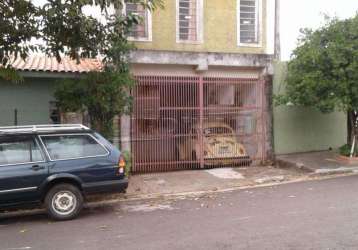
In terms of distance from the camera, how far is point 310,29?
13.2 metres

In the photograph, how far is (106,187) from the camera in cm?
816

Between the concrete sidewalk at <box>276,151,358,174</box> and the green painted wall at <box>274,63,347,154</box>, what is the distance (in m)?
0.42

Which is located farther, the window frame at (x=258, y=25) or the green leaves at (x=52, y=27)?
the window frame at (x=258, y=25)

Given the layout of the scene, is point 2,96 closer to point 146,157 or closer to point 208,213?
point 146,157

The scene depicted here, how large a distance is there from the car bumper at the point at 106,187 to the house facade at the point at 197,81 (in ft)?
15.0

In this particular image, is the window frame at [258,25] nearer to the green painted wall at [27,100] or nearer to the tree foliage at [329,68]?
the tree foliage at [329,68]

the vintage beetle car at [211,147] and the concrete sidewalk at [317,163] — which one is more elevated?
the vintage beetle car at [211,147]

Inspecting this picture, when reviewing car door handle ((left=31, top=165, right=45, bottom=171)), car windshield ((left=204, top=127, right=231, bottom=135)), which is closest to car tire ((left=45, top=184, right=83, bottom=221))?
car door handle ((left=31, top=165, right=45, bottom=171))

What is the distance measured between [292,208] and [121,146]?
5.93 metres

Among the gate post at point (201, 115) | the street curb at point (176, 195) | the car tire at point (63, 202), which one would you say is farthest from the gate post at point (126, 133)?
the car tire at point (63, 202)

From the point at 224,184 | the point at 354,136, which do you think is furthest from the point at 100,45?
the point at 354,136

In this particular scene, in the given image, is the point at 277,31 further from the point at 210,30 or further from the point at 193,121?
the point at 193,121

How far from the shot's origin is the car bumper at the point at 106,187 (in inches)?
317

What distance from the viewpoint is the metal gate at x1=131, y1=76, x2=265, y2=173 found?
1285cm
